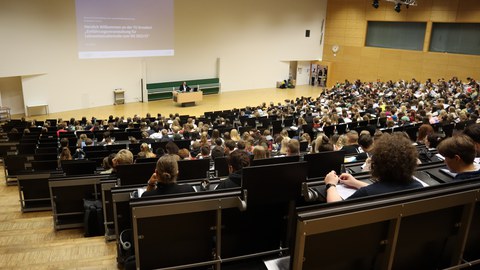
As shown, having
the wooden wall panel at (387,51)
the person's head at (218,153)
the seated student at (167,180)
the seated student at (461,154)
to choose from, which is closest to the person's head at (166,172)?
the seated student at (167,180)

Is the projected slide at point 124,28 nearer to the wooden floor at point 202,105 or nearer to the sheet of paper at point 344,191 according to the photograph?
the wooden floor at point 202,105

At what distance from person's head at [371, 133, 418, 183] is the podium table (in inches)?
714

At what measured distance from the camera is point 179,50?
22.3 m

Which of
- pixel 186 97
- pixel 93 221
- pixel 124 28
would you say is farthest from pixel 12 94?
pixel 93 221

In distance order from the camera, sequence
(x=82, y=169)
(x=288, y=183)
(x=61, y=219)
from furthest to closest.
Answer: (x=82, y=169) → (x=61, y=219) → (x=288, y=183)

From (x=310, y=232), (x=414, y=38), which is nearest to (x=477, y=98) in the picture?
(x=414, y=38)

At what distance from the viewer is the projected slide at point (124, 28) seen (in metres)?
17.9

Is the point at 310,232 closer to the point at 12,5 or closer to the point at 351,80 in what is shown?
the point at 12,5

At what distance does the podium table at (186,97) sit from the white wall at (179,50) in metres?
2.32

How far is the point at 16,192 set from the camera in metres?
8.32

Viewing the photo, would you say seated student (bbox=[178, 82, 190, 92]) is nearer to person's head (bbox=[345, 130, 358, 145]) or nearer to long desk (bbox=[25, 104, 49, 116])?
long desk (bbox=[25, 104, 49, 116])

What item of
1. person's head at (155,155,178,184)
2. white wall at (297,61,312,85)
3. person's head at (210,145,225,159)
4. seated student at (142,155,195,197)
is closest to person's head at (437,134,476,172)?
seated student at (142,155,195,197)

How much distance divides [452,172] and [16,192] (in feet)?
27.9

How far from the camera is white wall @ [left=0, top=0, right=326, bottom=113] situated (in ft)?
56.1
